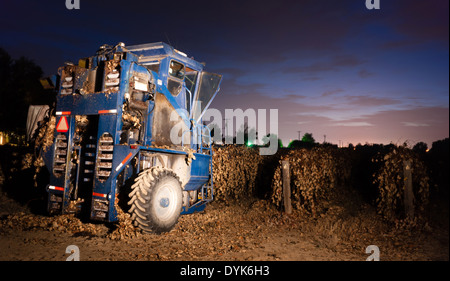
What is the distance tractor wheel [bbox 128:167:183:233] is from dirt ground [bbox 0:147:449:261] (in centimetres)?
27

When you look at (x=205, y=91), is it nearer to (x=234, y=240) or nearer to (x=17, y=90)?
(x=234, y=240)

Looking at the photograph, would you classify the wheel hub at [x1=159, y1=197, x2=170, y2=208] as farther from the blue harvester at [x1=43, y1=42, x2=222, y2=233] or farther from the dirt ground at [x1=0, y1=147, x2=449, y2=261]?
the dirt ground at [x1=0, y1=147, x2=449, y2=261]

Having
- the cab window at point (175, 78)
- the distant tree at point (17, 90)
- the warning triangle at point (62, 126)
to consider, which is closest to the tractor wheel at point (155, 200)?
the warning triangle at point (62, 126)

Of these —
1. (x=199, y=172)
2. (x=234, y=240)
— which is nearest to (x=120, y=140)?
(x=199, y=172)

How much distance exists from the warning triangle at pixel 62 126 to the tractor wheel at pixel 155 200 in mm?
2165

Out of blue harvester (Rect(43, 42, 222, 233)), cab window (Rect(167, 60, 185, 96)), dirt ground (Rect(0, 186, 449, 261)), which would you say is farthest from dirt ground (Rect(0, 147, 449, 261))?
cab window (Rect(167, 60, 185, 96))

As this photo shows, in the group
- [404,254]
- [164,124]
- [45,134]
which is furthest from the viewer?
[164,124]

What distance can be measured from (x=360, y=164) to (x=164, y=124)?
853 centimetres

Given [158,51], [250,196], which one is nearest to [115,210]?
[158,51]

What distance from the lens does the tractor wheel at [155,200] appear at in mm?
5504

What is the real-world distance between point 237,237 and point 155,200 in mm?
1976

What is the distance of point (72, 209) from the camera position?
20.1ft

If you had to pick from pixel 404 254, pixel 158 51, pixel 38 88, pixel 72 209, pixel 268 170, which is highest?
pixel 38 88
